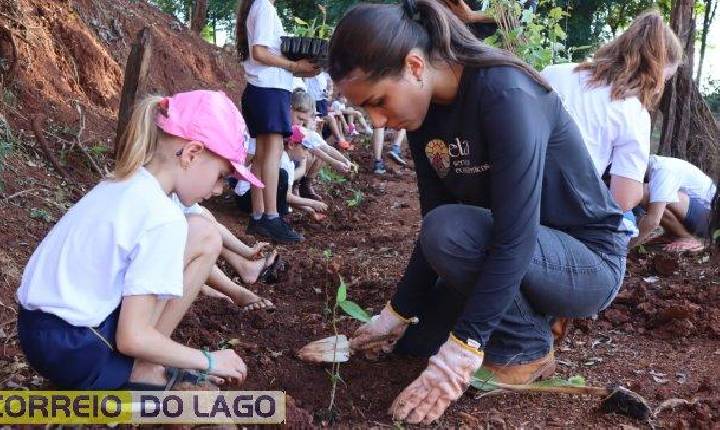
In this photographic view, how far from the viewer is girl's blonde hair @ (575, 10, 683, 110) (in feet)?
10.5

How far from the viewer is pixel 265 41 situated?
4.18 m

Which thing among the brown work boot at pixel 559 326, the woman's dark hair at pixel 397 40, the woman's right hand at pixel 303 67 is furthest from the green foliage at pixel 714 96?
the woman's dark hair at pixel 397 40

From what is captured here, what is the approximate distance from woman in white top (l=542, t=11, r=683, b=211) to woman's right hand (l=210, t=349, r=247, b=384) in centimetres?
198

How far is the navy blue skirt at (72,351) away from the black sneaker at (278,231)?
2483 millimetres

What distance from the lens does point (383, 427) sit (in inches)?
77.3

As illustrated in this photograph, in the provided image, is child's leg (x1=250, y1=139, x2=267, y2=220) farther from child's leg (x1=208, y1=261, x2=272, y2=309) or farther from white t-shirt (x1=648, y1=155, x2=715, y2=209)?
white t-shirt (x1=648, y1=155, x2=715, y2=209)

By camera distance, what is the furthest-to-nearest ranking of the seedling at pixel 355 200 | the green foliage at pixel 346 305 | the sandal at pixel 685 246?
the seedling at pixel 355 200 < the sandal at pixel 685 246 < the green foliage at pixel 346 305

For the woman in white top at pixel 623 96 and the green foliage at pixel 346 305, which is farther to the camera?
the woman in white top at pixel 623 96

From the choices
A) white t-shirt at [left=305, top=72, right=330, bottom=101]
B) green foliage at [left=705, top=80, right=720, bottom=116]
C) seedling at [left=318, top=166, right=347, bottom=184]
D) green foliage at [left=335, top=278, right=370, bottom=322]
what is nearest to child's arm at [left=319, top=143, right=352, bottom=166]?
seedling at [left=318, top=166, right=347, bottom=184]

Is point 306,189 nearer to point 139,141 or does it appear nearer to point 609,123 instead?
point 609,123

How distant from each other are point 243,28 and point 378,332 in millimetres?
2576

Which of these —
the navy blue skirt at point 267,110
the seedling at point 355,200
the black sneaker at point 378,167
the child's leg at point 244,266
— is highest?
the navy blue skirt at point 267,110

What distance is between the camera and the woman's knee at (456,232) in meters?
2.05

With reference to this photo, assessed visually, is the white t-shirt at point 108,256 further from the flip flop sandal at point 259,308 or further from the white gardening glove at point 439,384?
the flip flop sandal at point 259,308
